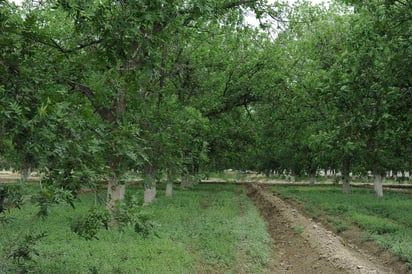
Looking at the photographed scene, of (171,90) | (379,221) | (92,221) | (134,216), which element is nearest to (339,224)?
(379,221)

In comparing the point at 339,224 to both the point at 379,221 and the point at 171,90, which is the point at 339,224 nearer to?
the point at 379,221

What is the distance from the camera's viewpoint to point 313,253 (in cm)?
1259

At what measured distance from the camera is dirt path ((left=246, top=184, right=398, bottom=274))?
10954mm

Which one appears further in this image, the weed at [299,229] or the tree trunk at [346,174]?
the tree trunk at [346,174]

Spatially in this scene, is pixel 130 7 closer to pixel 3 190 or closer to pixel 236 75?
pixel 3 190

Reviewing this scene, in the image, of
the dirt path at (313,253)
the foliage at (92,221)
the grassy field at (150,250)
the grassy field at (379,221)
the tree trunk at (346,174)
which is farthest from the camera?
the tree trunk at (346,174)

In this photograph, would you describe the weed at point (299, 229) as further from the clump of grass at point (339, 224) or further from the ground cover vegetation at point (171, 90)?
the ground cover vegetation at point (171, 90)

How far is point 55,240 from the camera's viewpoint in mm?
12055

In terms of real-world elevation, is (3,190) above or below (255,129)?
below

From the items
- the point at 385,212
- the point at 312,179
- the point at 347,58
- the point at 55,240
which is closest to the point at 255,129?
the point at 385,212

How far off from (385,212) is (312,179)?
32.6m

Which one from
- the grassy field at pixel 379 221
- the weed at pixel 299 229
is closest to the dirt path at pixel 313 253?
the weed at pixel 299 229

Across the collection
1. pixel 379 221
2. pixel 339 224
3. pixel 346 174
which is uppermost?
pixel 346 174

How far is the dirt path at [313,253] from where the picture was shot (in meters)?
11.0
